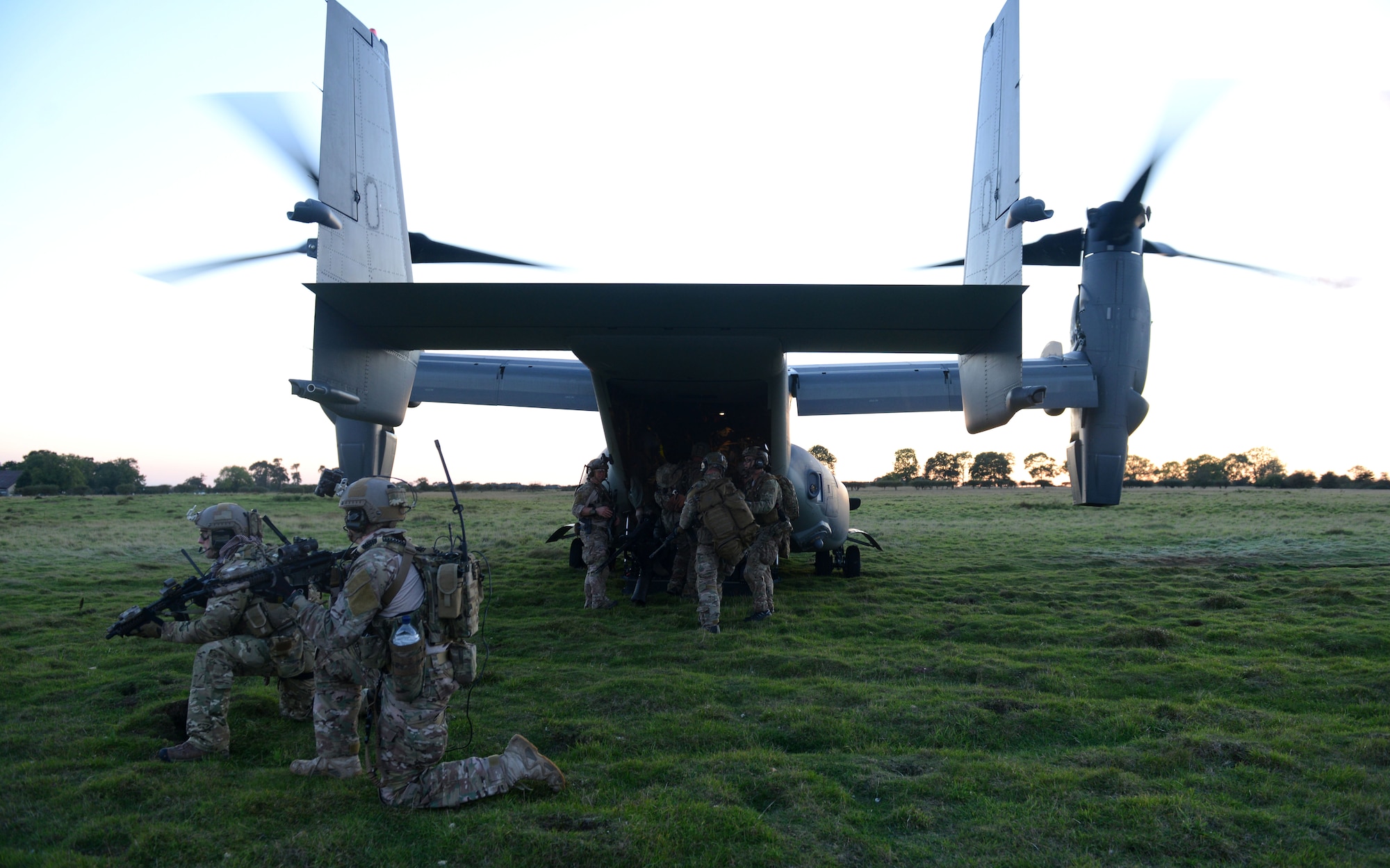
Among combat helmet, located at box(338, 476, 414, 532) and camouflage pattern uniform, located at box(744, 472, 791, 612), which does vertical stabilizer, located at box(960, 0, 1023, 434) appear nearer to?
camouflage pattern uniform, located at box(744, 472, 791, 612)

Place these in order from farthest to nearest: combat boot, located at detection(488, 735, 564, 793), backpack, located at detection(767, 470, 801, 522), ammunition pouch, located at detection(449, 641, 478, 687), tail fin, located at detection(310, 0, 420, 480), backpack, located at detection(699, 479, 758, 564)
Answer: backpack, located at detection(767, 470, 801, 522) → backpack, located at detection(699, 479, 758, 564) → tail fin, located at detection(310, 0, 420, 480) → ammunition pouch, located at detection(449, 641, 478, 687) → combat boot, located at detection(488, 735, 564, 793)

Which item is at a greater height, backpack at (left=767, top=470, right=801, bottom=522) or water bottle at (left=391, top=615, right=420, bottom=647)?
backpack at (left=767, top=470, right=801, bottom=522)

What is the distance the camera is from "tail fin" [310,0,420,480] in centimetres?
650

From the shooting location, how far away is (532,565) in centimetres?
1377

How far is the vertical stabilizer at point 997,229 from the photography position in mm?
6750

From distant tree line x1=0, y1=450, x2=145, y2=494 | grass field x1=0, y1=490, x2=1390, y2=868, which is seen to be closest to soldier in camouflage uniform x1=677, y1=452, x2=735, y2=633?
grass field x1=0, y1=490, x2=1390, y2=868

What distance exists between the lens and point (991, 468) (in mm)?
72188

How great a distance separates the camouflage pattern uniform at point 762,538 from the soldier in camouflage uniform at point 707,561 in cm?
58

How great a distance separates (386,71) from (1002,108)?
20.2 feet

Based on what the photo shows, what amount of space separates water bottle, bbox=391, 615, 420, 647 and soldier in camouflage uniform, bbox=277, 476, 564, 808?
0.08 meters

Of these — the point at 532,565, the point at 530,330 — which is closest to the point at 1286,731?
the point at 530,330

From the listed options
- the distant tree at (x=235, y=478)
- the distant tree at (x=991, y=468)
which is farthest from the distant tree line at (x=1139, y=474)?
the distant tree at (x=235, y=478)

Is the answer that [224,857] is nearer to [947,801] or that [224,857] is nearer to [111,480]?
[947,801]

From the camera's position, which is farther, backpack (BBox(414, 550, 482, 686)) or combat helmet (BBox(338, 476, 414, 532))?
combat helmet (BBox(338, 476, 414, 532))
